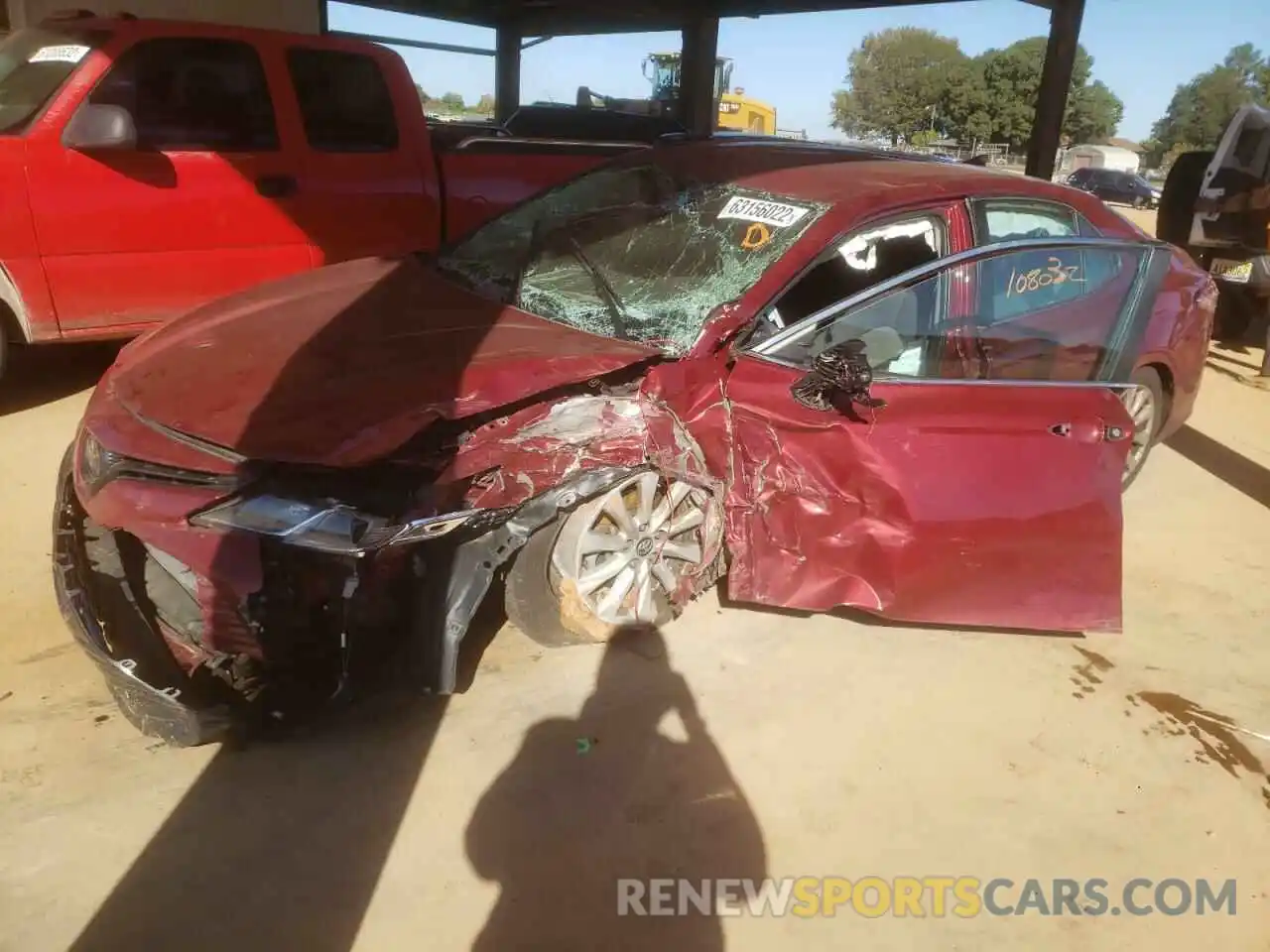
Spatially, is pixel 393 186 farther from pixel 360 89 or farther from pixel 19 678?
pixel 19 678

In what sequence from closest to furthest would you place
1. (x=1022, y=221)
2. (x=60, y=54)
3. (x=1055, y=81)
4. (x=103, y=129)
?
1. (x=1022, y=221)
2. (x=103, y=129)
3. (x=60, y=54)
4. (x=1055, y=81)

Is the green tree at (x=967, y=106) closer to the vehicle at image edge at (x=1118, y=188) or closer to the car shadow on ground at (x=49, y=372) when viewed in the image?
the vehicle at image edge at (x=1118, y=188)

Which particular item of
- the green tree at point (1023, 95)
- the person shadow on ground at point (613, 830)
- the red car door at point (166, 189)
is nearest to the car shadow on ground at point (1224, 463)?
the person shadow on ground at point (613, 830)

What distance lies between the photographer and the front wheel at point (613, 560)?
9.16 ft

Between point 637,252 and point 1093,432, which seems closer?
point 1093,432

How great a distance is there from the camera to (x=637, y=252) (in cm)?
350

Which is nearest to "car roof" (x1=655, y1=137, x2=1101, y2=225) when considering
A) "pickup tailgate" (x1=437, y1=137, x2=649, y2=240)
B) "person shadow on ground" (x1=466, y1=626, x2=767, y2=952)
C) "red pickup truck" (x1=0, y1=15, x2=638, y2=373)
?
"red pickup truck" (x1=0, y1=15, x2=638, y2=373)

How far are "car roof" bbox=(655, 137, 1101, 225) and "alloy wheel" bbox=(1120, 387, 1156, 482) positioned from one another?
1.00 meters

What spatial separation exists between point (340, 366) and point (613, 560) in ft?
3.37

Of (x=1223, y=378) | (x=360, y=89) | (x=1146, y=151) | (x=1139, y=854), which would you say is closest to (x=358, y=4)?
(x=360, y=89)

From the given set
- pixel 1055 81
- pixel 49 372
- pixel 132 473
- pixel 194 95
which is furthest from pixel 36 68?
pixel 1055 81

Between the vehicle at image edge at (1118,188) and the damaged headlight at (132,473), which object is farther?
the vehicle at image edge at (1118,188)

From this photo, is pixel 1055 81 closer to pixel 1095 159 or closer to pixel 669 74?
pixel 669 74

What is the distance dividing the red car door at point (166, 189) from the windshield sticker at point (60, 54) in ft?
0.41
